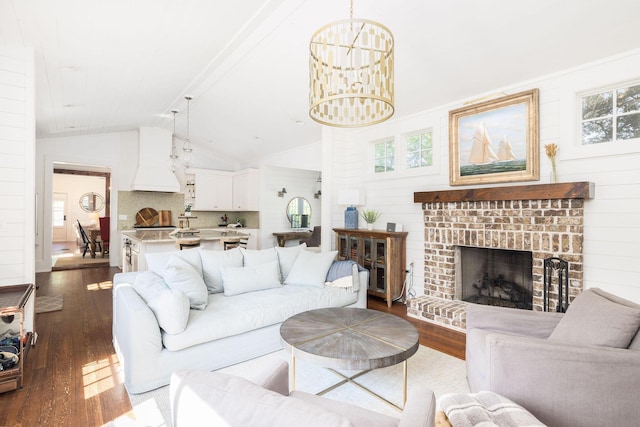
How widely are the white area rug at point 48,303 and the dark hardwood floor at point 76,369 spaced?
0.10m

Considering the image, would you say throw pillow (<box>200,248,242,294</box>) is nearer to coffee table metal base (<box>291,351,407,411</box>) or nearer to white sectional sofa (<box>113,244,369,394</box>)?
white sectional sofa (<box>113,244,369,394</box>)

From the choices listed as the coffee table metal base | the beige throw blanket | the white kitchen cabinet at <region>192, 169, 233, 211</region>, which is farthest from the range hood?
the beige throw blanket

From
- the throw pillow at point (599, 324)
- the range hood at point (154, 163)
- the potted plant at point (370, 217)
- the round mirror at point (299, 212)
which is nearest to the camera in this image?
the throw pillow at point (599, 324)

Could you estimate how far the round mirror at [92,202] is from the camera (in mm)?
12227

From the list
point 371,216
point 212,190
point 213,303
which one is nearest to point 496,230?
point 371,216

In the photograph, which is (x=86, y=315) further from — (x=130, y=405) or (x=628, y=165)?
(x=628, y=165)

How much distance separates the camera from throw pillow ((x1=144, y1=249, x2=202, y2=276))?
323 centimetres

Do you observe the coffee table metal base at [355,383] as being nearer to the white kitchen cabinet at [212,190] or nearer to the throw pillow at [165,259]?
the throw pillow at [165,259]

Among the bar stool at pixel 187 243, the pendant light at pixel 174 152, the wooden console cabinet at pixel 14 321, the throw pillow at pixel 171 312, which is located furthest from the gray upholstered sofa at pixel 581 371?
the pendant light at pixel 174 152

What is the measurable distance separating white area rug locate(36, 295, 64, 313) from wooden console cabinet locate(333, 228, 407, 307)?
4235mm

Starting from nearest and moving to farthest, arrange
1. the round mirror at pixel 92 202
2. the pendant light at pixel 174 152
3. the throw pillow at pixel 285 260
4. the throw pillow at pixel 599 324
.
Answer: the throw pillow at pixel 599 324 → the throw pillow at pixel 285 260 → the pendant light at pixel 174 152 → the round mirror at pixel 92 202

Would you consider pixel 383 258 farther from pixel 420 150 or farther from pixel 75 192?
pixel 75 192

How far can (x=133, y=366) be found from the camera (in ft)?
7.46

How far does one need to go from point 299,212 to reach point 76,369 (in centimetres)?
684
